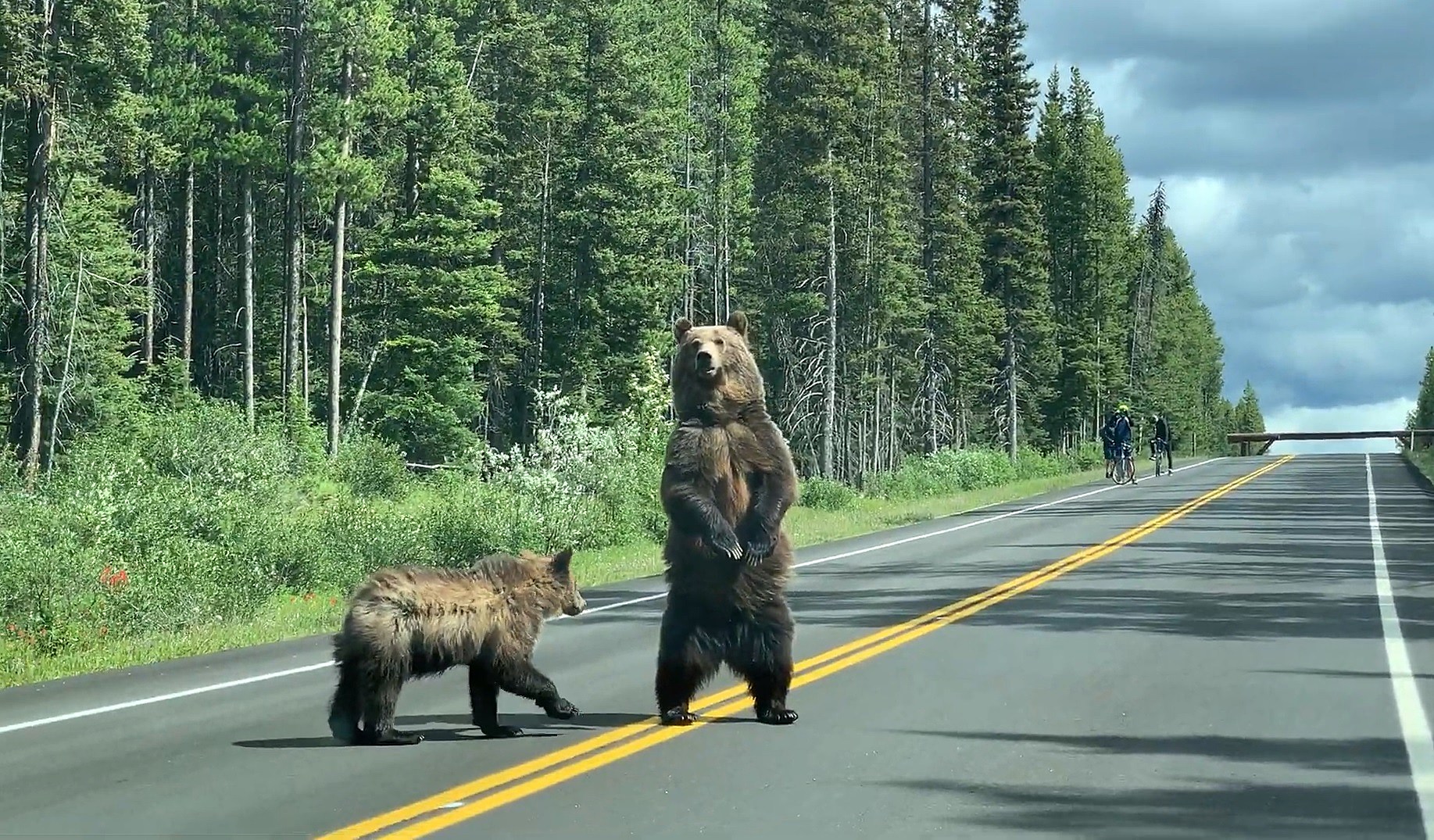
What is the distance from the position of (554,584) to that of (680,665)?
2.79 feet

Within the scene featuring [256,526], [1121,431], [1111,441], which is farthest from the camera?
[1111,441]

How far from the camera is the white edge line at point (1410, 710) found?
27.2 feet

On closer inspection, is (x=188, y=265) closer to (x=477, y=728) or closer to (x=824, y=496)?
(x=824, y=496)

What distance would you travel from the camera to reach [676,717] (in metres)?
10.1

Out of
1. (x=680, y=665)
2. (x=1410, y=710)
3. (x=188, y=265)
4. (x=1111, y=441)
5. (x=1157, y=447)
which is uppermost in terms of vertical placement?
(x=188, y=265)

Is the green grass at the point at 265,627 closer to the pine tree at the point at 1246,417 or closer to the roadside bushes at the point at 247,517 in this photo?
the roadside bushes at the point at 247,517

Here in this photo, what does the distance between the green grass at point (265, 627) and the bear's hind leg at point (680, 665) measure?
5.90 metres

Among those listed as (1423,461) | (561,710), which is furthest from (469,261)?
(561,710)

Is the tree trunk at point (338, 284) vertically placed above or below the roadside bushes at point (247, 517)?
above

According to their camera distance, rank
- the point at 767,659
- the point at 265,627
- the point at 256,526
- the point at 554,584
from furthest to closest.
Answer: the point at 256,526, the point at 265,627, the point at 767,659, the point at 554,584

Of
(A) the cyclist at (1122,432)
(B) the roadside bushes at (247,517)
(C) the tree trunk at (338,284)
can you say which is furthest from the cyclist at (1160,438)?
(C) the tree trunk at (338,284)

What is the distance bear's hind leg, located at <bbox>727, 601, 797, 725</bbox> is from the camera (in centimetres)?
970

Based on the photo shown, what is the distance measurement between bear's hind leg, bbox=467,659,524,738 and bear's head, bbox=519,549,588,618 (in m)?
0.48

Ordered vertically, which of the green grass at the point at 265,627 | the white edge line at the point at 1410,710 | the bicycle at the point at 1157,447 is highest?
the bicycle at the point at 1157,447
